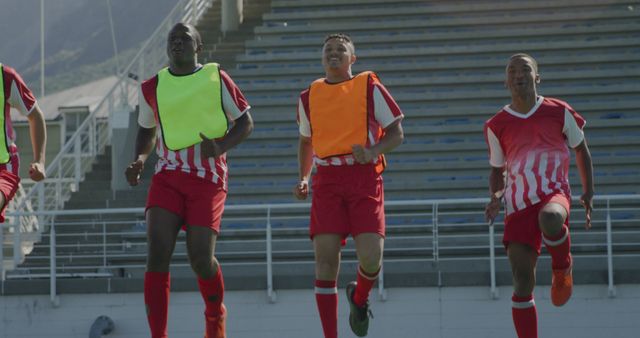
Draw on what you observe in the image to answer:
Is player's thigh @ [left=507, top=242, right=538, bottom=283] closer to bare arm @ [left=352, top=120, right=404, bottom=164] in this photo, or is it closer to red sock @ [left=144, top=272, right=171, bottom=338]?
bare arm @ [left=352, top=120, right=404, bottom=164]

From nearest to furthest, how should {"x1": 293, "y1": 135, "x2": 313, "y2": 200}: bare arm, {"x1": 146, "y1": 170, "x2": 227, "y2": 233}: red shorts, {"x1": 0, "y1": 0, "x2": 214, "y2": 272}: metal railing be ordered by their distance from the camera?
1. {"x1": 146, "y1": 170, "x2": 227, "y2": 233}: red shorts
2. {"x1": 293, "y1": 135, "x2": 313, "y2": 200}: bare arm
3. {"x1": 0, "y1": 0, "x2": 214, "y2": 272}: metal railing

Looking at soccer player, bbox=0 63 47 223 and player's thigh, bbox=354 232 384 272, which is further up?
soccer player, bbox=0 63 47 223

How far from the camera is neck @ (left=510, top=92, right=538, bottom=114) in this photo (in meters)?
6.68

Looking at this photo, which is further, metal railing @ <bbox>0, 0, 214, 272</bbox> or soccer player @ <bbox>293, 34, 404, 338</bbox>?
metal railing @ <bbox>0, 0, 214, 272</bbox>

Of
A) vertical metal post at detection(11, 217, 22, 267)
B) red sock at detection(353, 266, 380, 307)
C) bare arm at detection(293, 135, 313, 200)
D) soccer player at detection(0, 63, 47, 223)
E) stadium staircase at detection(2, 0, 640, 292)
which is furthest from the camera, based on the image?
stadium staircase at detection(2, 0, 640, 292)

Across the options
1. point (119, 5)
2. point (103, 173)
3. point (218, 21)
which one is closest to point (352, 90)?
point (103, 173)

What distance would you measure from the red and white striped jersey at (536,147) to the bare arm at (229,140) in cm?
133

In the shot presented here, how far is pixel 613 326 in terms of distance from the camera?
10211mm

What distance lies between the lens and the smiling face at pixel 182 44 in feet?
21.4

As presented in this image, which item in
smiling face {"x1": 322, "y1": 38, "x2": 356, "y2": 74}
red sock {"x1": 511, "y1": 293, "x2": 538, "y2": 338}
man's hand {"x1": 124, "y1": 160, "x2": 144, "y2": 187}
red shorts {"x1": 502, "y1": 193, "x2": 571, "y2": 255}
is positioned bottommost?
red sock {"x1": 511, "y1": 293, "x2": 538, "y2": 338}

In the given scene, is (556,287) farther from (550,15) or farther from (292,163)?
(550,15)

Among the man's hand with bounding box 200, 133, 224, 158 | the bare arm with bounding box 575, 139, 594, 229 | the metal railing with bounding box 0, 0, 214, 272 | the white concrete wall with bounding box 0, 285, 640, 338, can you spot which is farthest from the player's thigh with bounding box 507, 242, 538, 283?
the metal railing with bounding box 0, 0, 214, 272

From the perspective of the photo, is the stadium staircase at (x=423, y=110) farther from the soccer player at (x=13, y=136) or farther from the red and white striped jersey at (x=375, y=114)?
the soccer player at (x=13, y=136)

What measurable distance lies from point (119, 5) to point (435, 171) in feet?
290
